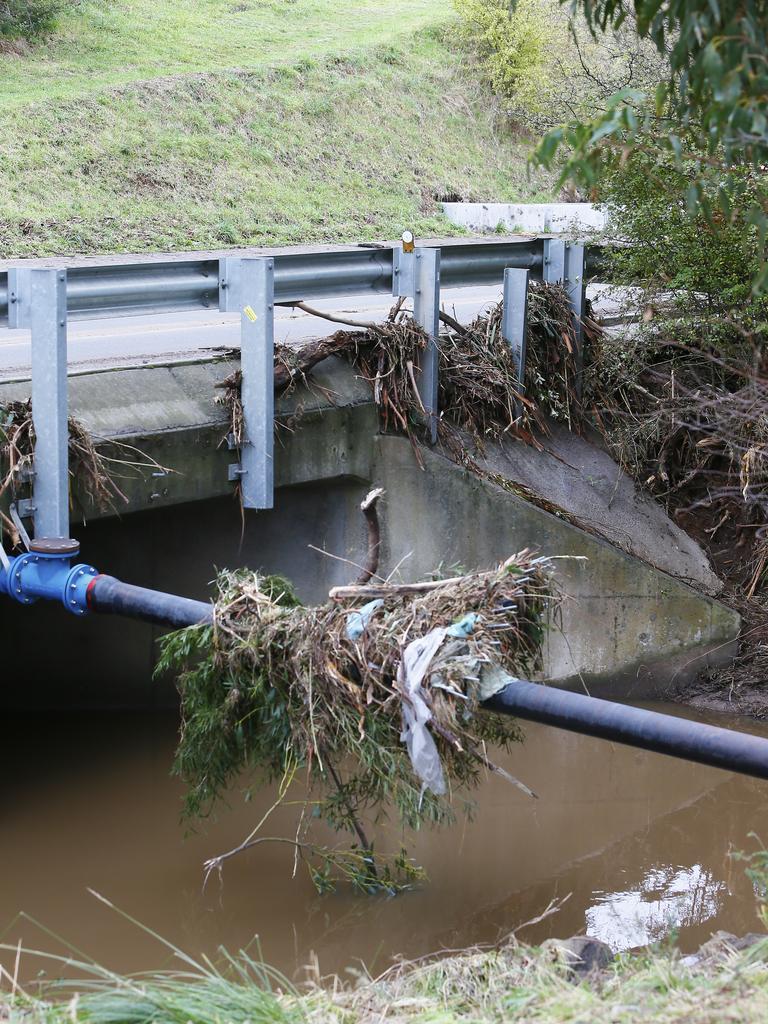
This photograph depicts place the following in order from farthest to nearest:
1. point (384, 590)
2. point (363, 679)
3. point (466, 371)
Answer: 1. point (466, 371)
2. point (384, 590)
3. point (363, 679)

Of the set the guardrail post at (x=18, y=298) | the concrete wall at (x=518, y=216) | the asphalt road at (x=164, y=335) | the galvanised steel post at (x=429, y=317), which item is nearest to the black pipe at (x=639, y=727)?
the guardrail post at (x=18, y=298)

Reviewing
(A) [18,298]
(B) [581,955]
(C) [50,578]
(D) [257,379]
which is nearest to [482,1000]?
(B) [581,955]

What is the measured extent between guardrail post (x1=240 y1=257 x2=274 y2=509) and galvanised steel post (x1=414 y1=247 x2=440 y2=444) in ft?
4.71

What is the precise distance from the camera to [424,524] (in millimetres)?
8750

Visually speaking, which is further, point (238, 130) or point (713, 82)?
point (238, 130)

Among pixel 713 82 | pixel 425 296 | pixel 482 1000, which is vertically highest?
pixel 713 82

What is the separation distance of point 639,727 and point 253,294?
3848mm

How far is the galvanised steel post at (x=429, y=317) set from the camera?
845 centimetres

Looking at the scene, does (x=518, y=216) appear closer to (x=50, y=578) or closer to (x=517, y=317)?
(x=517, y=317)

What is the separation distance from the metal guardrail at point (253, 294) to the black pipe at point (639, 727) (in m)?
2.86

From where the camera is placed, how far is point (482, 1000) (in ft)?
12.8

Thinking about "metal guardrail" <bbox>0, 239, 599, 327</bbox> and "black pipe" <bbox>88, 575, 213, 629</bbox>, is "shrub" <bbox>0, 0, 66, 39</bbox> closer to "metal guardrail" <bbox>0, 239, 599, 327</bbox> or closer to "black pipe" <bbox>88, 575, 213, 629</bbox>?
"metal guardrail" <bbox>0, 239, 599, 327</bbox>

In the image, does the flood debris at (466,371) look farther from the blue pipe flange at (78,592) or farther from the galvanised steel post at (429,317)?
the blue pipe flange at (78,592)

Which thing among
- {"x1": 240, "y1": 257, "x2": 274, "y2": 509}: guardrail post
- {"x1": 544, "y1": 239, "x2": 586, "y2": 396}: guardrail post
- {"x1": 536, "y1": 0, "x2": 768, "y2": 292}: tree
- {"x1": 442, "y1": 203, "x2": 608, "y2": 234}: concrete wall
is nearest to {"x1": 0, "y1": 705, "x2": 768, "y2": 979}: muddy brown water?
{"x1": 240, "y1": 257, "x2": 274, "y2": 509}: guardrail post
